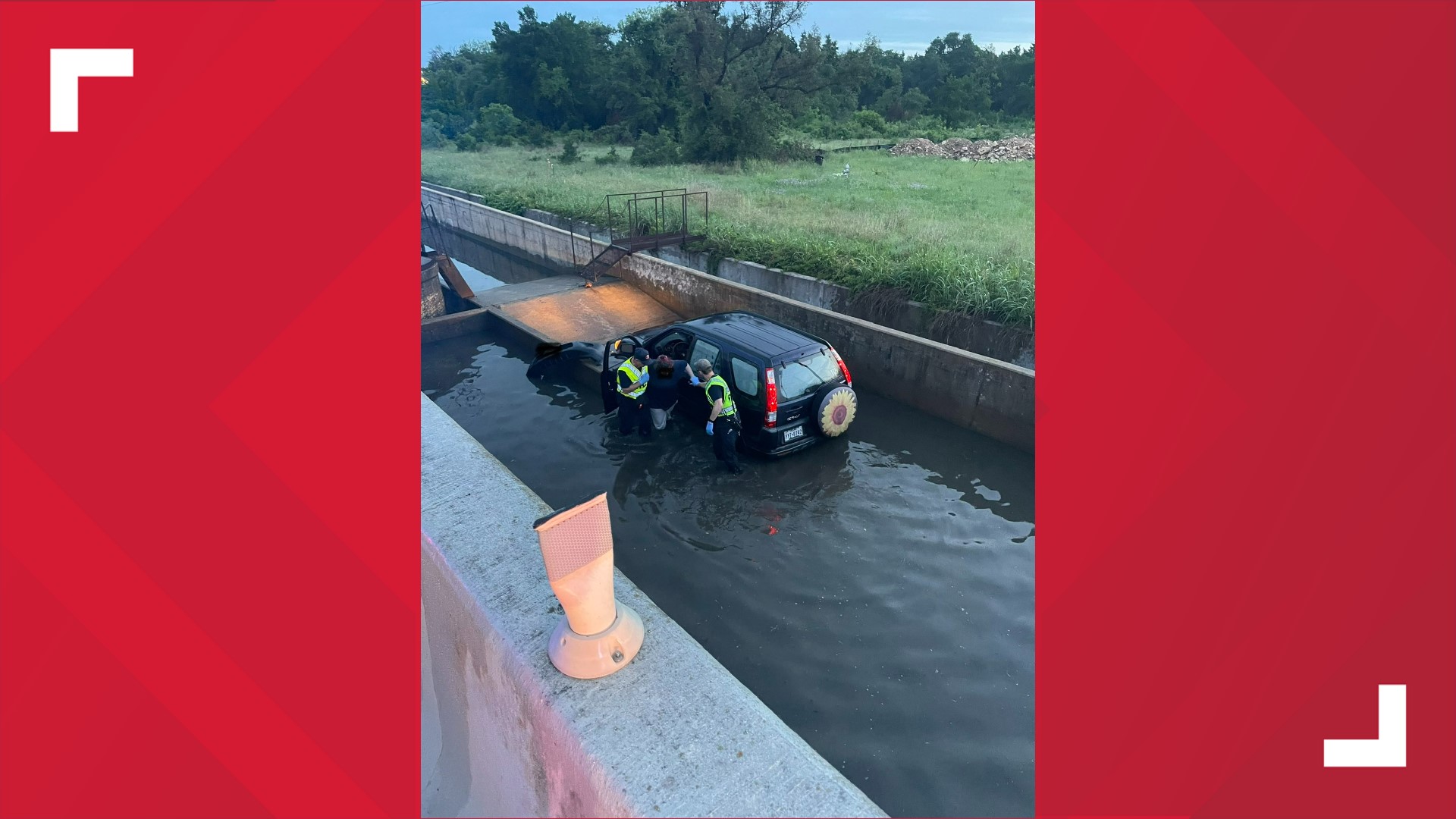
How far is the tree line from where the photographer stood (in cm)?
3428

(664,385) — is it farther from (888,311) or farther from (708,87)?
(708,87)

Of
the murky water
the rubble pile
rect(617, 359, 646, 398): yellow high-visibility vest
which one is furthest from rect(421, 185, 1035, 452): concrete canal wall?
the rubble pile

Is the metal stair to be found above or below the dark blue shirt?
above

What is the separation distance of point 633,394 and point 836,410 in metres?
2.44

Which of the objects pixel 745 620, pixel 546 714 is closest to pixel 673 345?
pixel 745 620

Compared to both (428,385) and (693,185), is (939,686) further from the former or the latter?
(693,185)

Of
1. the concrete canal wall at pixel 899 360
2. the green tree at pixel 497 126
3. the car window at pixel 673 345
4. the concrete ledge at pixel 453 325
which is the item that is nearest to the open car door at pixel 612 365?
the car window at pixel 673 345

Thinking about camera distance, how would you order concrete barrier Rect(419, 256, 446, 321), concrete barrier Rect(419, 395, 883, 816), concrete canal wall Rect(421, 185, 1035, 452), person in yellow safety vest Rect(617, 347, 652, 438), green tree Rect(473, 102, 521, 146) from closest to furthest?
concrete barrier Rect(419, 395, 883, 816) < person in yellow safety vest Rect(617, 347, 652, 438) < concrete canal wall Rect(421, 185, 1035, 452) < concrete barrier Rect(419, 256, 446, 321) < green tree Rect(473, 102, 521, 146)

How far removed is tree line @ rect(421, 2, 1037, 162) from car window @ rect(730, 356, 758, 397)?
84.8ft

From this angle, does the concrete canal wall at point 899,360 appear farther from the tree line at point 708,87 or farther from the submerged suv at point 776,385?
the tree line at point 708,87

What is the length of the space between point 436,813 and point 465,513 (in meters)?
1.80

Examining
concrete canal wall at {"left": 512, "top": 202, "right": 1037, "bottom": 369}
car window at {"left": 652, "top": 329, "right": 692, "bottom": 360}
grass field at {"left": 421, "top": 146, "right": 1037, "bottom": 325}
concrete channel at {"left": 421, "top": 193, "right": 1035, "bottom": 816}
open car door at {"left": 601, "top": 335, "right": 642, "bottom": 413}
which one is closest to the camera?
concrete channel at {"left": 421, "top": 193, "right": 1035, "bottom": 816}

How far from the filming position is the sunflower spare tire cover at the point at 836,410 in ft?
25.5

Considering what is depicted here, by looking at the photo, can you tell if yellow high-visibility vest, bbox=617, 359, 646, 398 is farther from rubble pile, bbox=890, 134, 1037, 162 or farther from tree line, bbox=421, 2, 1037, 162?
rubble pile, bbox=890, 134, 1037, 162
